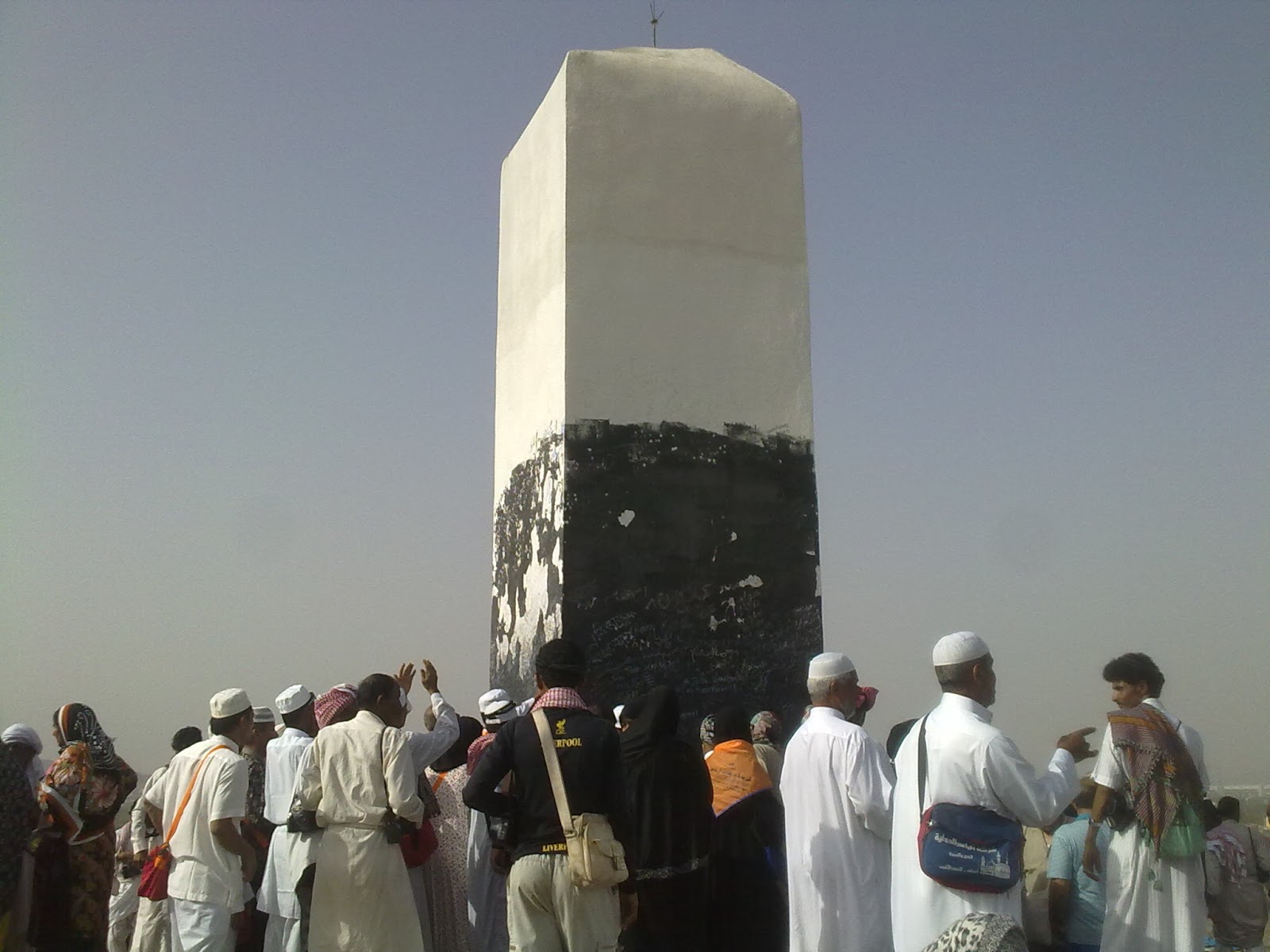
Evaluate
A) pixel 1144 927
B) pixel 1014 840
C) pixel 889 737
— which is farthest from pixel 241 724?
pixel 1144 927

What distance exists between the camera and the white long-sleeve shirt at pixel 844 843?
14.7 feet

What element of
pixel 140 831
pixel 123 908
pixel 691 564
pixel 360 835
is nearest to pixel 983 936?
pixel 360 835

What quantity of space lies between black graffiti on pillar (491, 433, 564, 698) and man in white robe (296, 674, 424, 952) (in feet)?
8.09

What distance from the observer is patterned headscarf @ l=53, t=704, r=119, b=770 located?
17.7 ft

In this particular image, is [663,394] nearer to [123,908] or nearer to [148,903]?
[148,903]

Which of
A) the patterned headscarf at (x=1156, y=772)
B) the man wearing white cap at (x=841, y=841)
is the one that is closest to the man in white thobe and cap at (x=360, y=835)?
the man wearing white cap at (x=841, y=841)

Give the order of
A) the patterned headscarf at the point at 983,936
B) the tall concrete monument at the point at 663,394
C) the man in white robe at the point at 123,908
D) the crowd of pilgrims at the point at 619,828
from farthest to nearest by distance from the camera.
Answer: the tall concrete monument at the point at 663,394 < the man in white robe at the point at 123,908 < the crowd of pilgrims at the point at 619,828 < the patterned headscarf at the point at 983,936

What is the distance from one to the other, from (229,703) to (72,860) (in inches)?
37.1

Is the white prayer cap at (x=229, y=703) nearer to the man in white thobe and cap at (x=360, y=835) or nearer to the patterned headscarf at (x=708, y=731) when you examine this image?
the man in white thobe and cap at (x=360, y=835)

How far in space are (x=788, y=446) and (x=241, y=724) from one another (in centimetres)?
386

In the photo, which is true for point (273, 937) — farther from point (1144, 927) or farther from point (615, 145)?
point (615, 145)

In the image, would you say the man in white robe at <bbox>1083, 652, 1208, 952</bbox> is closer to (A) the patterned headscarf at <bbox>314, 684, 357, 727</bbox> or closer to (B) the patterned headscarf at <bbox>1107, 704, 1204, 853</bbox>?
(B) the patterned headscarf at <bbox>1107, 704, 1204, 853</bbox>

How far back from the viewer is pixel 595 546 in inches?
278

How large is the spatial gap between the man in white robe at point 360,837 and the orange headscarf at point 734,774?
1.44 meters
